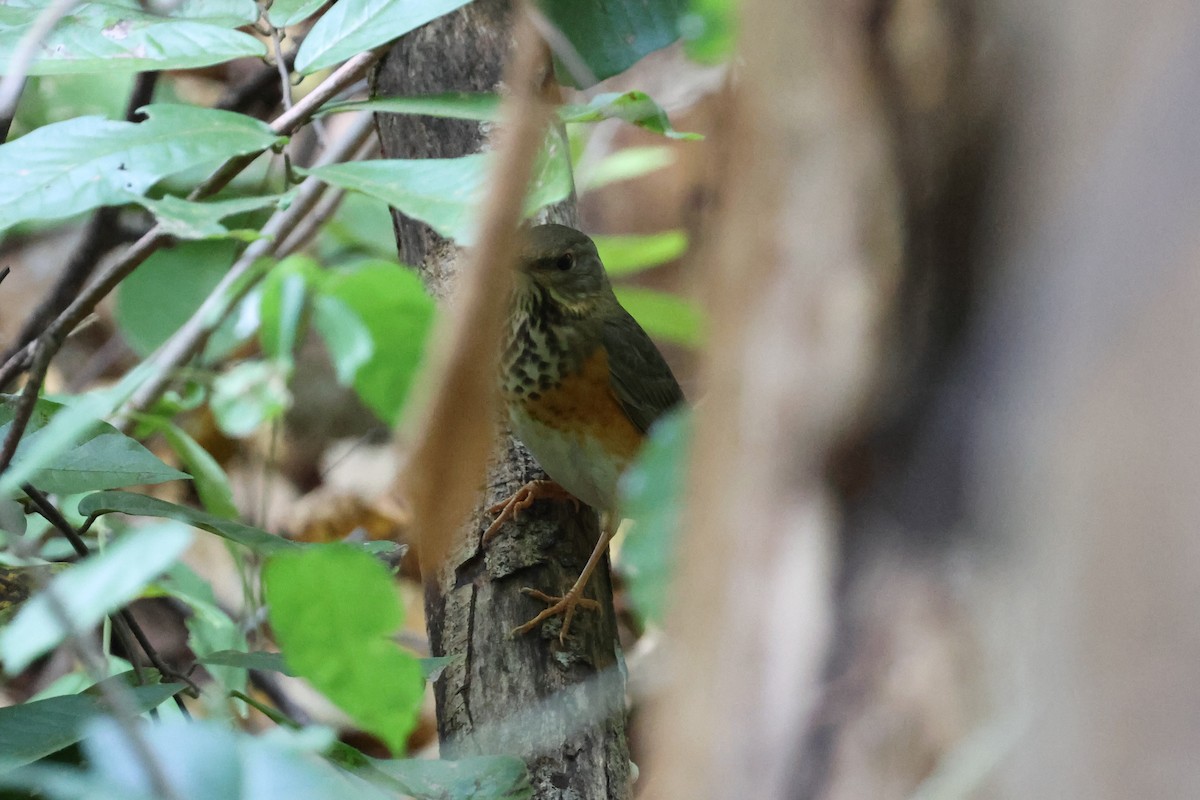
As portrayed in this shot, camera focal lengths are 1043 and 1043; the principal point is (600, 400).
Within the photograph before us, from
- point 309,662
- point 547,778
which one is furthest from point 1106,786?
point 547,778

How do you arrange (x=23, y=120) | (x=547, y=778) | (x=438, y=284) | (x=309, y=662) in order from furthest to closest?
(x=23, y=120), (x=438, y=284), (x=547, y=778), (x=309, y=662)

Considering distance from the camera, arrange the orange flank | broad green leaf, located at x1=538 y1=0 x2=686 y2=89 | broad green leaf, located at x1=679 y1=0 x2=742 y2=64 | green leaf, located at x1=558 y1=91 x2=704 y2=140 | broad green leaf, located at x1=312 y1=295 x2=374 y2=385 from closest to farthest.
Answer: broad green leaf, located at x1=679 y1=0 x2=742 y2=64 → green leaf, located at x1=558 y1=91 x2=704 y2=140 → broad green leaf, located at x1=312 y1=295 x2=374 y2=385 → broad green leaf, located at x1=538 y1=0 x2=686 y2=89 → the orange flank

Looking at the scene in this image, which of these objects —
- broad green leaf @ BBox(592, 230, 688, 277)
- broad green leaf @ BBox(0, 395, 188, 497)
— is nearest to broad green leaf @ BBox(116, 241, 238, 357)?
broad green leaf @ BBox(592, 230, 688, 277)

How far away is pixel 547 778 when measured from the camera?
1.50 meters

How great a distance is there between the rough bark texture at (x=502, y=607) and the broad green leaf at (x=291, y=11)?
606 millimetres

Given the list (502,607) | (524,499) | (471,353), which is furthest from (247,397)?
(471,353)

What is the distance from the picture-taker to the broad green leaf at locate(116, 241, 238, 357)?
2.39 metres

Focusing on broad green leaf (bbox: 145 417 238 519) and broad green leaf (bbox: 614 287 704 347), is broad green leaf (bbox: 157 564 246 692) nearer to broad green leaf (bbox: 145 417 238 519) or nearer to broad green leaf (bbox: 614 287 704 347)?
broad green leaf (bbox: 145 417 238 519)

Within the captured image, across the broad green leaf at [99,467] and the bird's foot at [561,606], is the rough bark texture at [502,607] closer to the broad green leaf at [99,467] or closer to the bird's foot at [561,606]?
the bird's foot at [561,606]

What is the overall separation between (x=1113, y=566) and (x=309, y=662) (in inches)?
15.4

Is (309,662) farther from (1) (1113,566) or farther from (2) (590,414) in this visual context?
(2) (590,414)

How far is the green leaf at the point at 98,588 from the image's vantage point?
1.62 ft

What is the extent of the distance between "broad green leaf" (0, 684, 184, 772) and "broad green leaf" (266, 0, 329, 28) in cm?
83

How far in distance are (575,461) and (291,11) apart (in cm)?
103
